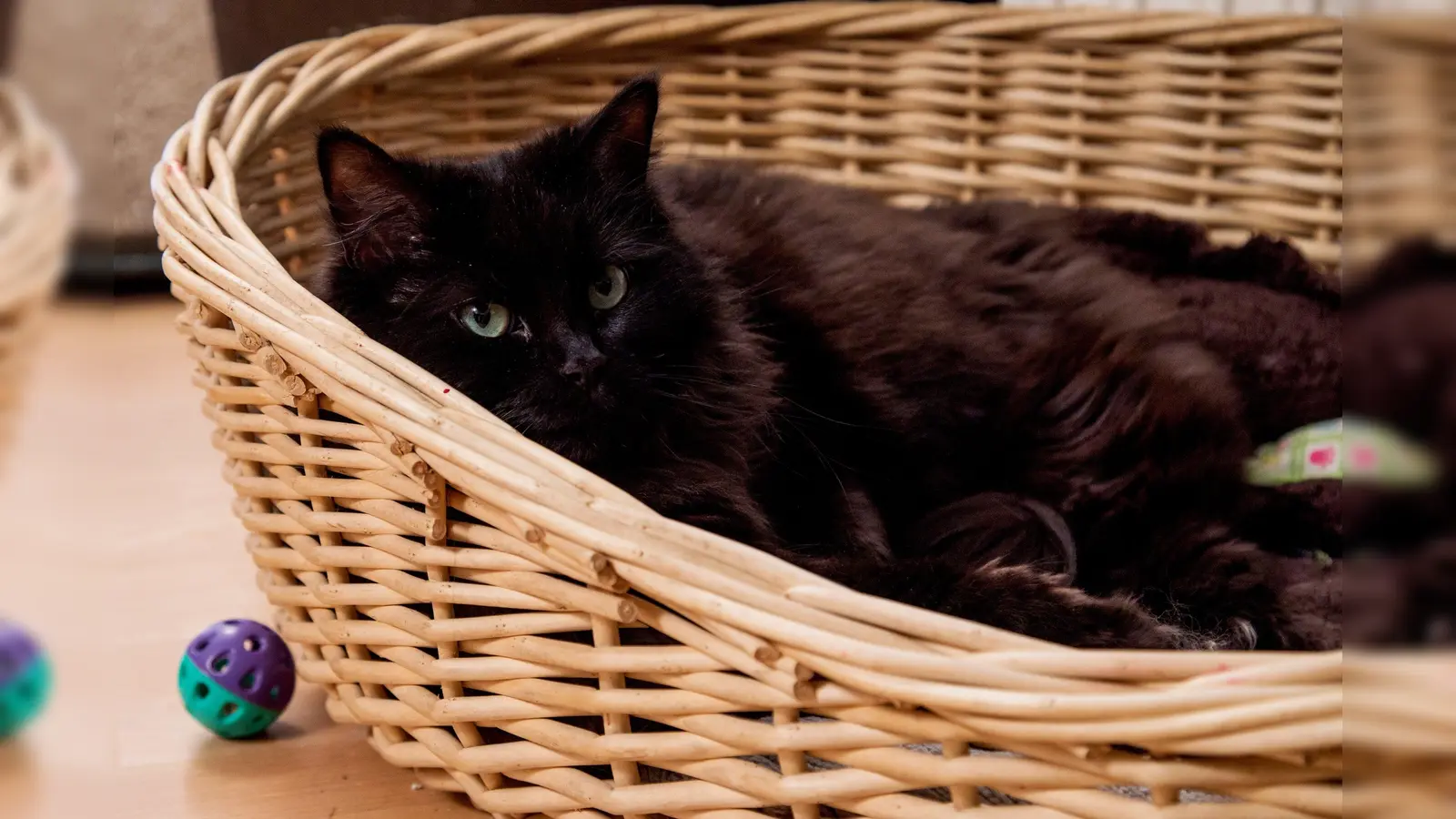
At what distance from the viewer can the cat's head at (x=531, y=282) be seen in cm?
126

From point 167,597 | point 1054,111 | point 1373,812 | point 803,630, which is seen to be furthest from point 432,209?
point 1054,111

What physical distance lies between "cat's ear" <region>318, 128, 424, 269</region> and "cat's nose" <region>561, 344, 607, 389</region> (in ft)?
0.76

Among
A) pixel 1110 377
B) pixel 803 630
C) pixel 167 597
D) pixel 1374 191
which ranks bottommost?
pixel 167 597

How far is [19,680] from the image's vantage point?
680mm

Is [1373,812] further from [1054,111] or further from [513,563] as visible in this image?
[1054,111]

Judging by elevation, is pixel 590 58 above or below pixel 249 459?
above

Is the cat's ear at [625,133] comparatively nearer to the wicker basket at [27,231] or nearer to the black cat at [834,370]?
the black cat at [834,370]

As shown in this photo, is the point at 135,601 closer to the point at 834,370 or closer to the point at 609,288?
the point at 609,288

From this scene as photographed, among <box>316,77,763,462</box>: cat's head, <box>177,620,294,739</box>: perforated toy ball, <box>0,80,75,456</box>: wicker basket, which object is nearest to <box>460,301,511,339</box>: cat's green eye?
<box>316,77,763,462</box>: cat's head

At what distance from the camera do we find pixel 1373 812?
24.2 inches

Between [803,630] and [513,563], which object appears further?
[513,563]

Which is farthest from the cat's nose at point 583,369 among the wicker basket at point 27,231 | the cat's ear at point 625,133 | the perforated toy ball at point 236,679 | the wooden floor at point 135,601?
the wicker basket at point 27,231

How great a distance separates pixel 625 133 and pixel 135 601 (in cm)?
82

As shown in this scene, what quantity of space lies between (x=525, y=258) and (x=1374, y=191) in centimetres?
88
